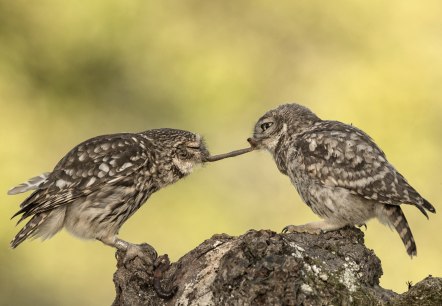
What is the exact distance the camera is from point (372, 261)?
516cm

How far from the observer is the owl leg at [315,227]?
5.93m

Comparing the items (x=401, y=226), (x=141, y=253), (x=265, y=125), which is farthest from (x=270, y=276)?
(x=265, y=125)

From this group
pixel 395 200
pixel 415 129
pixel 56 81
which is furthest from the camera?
pixel 56 81

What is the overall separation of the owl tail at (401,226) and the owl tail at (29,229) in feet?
8.17

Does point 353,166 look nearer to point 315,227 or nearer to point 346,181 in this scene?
point 346,181

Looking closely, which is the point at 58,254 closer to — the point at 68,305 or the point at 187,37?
the point at 68,305

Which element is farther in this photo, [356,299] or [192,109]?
[192,109]

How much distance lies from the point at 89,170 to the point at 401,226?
230cm

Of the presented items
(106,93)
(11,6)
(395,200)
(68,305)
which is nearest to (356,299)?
(395,200)

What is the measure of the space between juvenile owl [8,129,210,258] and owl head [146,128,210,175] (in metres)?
0.26

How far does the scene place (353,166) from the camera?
20.7 ft

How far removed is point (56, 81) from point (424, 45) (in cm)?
556

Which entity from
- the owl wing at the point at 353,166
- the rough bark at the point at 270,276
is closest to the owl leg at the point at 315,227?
the owl wing at the point at 353,166

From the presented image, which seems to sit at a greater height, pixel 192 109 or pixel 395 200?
pixel 192 109
